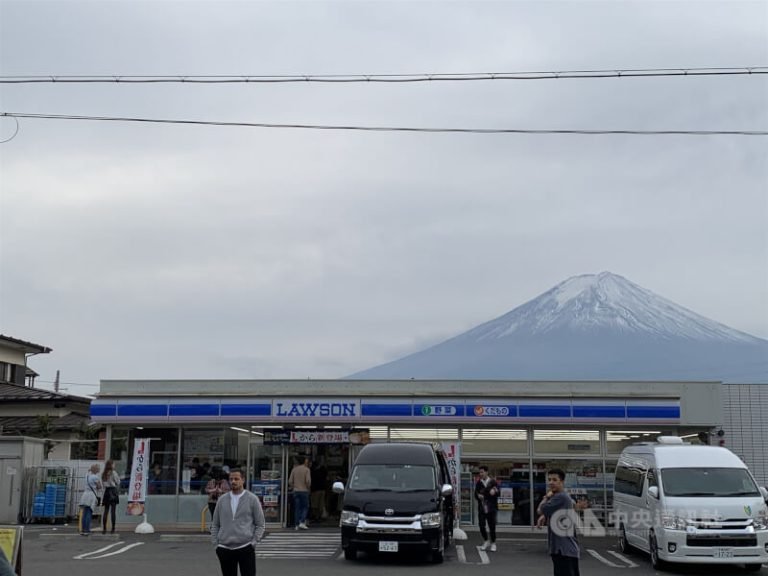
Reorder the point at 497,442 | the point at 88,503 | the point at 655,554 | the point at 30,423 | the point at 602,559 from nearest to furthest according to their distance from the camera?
1. the point at 655,554
2. the point at 602,559
3. the point at 88,503
4. the point at 497,442
5. the point at 30,423

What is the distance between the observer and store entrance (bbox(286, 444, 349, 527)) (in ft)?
77.8

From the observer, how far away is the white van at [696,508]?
14.1 meters

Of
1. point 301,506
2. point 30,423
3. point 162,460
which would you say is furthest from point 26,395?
point 301,506

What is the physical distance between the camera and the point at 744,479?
50.1 ft

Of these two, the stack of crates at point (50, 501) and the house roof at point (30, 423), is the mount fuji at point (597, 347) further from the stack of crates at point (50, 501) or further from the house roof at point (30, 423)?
the stack of crates at point (50, 501)

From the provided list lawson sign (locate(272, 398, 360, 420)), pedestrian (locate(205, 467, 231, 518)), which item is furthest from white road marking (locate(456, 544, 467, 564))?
pedestrian (locate(205, 467, 231, 518))

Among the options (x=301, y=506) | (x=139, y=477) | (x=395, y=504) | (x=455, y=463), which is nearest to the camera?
(x=395, y=504)

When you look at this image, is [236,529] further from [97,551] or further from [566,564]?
[97,551]

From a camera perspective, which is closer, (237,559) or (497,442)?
(237,559)

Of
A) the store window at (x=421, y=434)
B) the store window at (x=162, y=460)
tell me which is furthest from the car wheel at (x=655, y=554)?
the store window at (x=162, y=460)

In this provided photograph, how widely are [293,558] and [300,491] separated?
5.84 metres

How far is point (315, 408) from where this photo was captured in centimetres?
2333

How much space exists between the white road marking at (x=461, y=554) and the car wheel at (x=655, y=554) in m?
3.27

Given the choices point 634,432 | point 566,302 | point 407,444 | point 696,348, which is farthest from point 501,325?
point 407,444
